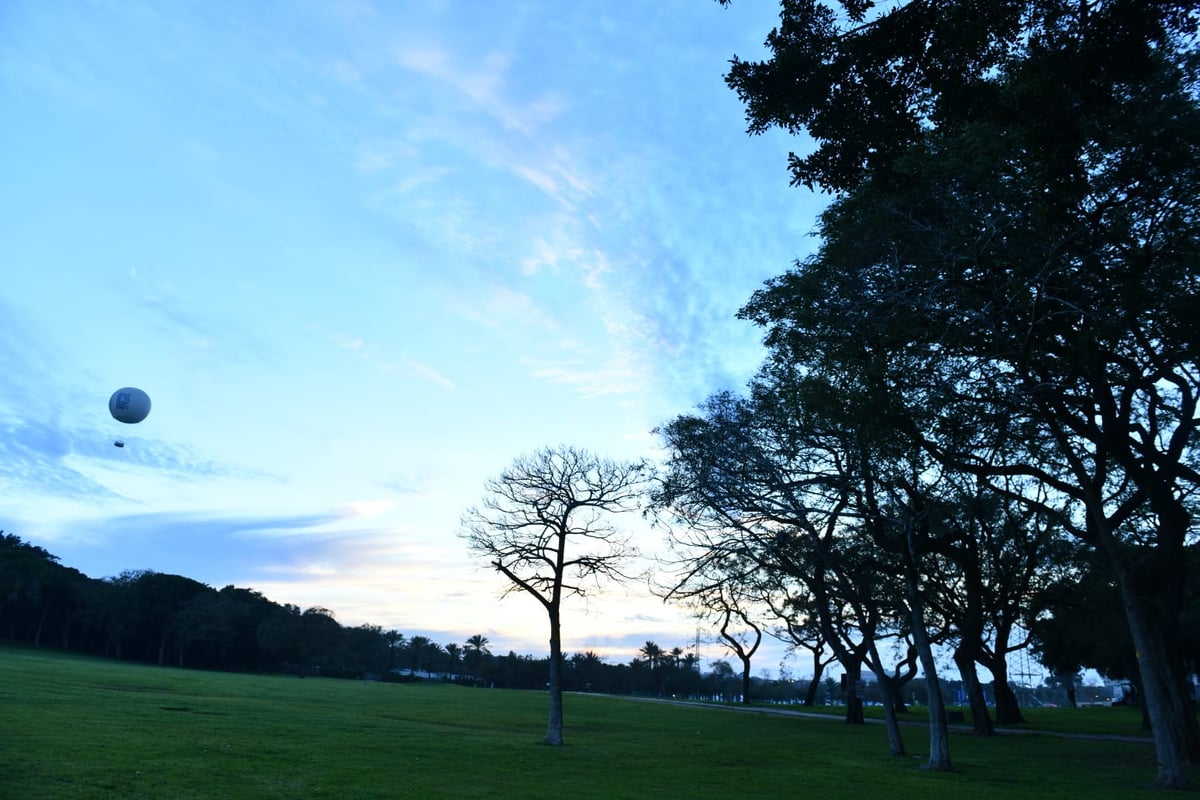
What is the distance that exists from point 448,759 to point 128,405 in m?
15.7

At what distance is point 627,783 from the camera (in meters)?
21.1

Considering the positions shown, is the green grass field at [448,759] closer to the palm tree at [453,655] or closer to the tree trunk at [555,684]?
the tree trunk at [555,684]

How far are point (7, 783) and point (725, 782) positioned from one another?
16451 mm

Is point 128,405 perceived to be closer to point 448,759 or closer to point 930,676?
point 448,759

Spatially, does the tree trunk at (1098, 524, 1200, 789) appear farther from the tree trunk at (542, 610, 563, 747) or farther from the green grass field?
the tree trunk at (542, 610, 563, 747)

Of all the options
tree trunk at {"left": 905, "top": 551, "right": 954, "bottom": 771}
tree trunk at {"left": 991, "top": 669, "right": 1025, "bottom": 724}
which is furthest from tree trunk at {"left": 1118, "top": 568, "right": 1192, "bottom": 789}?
tree trunk at {"left": 991, "top": 669, "right": 1025, "bottom": 724}

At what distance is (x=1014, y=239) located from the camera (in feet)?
56.4

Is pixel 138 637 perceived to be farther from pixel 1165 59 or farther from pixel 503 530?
pixel 1165 59

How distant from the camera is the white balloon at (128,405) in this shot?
27188mm

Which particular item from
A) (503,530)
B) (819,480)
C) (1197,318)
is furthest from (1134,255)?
(503,530)

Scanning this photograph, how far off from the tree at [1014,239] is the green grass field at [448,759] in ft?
21.2

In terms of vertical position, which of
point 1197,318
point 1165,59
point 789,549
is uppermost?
point 1165,59

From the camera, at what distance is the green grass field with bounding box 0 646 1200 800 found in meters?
17.4

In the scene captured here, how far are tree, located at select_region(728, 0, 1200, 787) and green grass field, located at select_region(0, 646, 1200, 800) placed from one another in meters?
6.47
